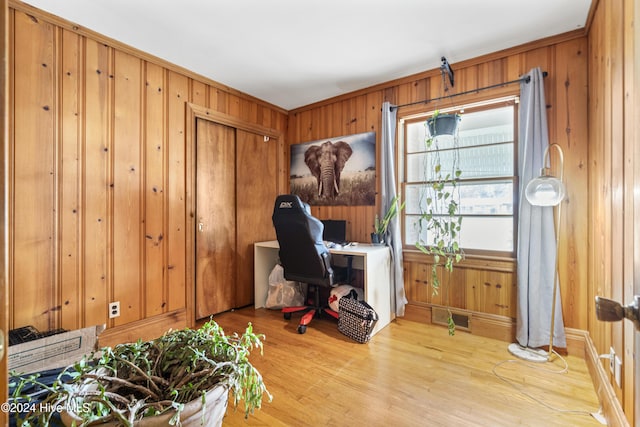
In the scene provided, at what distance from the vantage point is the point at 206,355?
739mm

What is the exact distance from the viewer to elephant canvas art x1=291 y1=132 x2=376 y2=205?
10.7 feet

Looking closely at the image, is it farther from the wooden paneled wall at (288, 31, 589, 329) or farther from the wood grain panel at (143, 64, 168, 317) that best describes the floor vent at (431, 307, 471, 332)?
the wood grain panel at (143, 64, 168, 317)

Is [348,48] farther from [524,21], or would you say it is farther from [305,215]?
[305,215]

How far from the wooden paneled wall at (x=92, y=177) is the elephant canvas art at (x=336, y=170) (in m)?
1.34

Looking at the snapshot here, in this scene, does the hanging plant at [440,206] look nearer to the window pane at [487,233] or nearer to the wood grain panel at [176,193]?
the window pane at [487,233]

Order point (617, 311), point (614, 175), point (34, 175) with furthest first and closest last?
point (34, 175) < point (614, 175) < point (617, 311)

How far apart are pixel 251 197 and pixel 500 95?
104 inches

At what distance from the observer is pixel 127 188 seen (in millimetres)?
2438

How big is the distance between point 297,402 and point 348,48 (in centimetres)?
256

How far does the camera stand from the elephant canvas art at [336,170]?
326 cm

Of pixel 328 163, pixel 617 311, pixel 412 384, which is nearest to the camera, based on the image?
pixel 617 311

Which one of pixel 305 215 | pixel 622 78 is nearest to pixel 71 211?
pixel 305 215

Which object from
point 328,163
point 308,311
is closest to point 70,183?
point 308,311

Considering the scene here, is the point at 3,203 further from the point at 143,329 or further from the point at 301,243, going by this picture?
the point at 143,329
